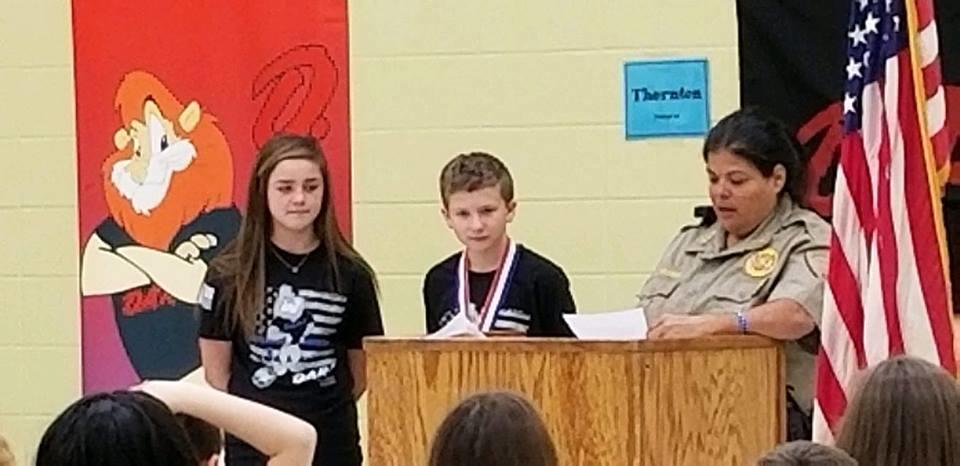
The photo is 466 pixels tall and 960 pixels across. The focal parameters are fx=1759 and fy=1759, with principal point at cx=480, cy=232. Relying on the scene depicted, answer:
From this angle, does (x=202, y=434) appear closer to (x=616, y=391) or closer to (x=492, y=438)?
(x=492, y=438)

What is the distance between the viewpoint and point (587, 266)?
515 cm

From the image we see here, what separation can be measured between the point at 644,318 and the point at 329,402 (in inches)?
31.9

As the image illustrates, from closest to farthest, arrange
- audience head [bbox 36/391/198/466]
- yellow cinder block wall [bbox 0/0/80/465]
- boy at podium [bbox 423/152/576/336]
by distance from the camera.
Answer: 1. audience head [bbox 36/391/198/466]
2. boy at podium [bbox 423/152/576/336]
3. yellow cinder block wall [bbox 0/0/80/465]

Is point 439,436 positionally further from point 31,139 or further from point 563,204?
point 31,139

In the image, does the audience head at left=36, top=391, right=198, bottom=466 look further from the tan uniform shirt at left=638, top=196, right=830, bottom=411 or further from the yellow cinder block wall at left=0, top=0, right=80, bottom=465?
the yellow cinder block wall at left=0, top=0, right=80, bottom=465

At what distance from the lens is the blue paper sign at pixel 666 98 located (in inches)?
199

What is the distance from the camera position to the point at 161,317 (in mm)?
5430

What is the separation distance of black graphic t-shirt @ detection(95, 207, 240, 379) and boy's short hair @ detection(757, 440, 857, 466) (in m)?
3.35

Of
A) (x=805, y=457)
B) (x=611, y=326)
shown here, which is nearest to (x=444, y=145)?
(x=611, y=326)

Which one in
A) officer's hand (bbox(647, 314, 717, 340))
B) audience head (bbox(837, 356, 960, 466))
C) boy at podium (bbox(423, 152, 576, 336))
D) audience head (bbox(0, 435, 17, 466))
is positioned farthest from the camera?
boy at podium (bbox(423, 152, 576, 336))

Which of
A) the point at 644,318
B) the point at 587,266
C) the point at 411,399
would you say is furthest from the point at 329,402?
the point at 587,266

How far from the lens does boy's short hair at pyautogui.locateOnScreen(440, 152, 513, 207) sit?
13.0 feet

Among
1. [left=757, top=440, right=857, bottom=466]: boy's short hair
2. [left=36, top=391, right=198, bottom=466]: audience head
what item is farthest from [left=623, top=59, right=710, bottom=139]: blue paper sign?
[left=36, top=391, right=198, bottom=466]: audience head

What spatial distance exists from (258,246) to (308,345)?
0.26m
